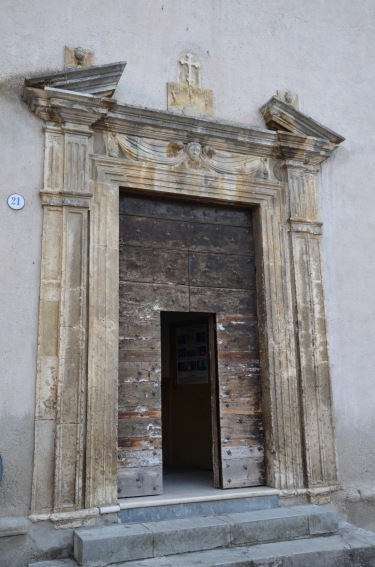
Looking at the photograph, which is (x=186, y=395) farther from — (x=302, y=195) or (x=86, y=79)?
(x=86, y=79)

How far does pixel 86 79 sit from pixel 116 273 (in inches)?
66.0

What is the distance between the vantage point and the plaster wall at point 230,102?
4578 mm

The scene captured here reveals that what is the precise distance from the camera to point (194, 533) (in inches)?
173

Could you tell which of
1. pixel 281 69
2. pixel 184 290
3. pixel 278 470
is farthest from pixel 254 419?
pixel 281 69

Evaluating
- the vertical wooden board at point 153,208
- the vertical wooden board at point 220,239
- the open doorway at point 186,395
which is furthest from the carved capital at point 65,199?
the open doorway at point 186,395

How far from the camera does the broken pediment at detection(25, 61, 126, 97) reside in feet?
16.0

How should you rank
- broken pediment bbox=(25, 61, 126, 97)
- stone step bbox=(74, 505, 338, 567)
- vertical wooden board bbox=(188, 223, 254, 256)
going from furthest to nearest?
vertical wooden board bbox=(188, 223, 254, 256), broken pediment bbox=(25, 61, 126, 97), stone step bbox=(74, 505, 338, 567)

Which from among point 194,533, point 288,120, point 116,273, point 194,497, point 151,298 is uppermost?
point 288,120

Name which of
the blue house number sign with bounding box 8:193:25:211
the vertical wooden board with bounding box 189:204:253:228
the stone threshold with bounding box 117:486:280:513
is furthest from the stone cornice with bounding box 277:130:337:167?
the stone threshold with bounding box 117:486:280:513

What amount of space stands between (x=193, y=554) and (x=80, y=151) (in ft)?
11.0

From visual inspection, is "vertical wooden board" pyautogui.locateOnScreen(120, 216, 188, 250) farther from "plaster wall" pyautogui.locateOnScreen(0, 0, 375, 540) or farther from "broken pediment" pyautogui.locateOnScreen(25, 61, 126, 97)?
"broken pediment" pyautogui.locateOnScreen(25, 61, 126, 97)

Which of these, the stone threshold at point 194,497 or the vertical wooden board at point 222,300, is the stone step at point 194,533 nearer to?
the stone threshold at point 194,497

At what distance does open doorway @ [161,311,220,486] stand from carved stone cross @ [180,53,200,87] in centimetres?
261

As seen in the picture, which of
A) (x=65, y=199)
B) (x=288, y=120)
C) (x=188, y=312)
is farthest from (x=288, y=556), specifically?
(x=288, y=120)
